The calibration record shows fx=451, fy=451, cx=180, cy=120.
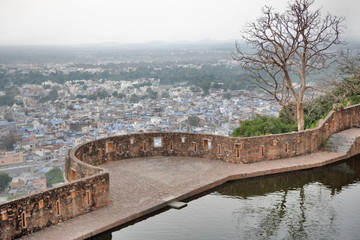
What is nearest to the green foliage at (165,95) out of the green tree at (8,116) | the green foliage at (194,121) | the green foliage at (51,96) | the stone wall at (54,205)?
the green foliage at (51,96)

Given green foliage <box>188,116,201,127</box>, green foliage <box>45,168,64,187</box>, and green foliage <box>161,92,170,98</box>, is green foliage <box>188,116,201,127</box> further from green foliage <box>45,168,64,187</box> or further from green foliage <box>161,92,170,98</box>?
green foliage <box>161,92,170,98</box>

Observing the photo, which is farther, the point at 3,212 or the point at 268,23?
the point at 268,23

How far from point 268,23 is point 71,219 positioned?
12.5 metres

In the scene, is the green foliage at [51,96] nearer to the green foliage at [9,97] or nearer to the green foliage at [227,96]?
the green foliage at [9,97]

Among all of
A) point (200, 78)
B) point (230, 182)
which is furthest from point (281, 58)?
point (200, 78)

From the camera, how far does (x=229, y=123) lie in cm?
3316

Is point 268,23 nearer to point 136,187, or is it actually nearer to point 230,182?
point 230,182

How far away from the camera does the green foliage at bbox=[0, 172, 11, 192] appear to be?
20.8 m

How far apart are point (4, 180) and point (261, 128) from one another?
12.5 meters

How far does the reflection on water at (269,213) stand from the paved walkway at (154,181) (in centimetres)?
30

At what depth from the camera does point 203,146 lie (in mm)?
17188

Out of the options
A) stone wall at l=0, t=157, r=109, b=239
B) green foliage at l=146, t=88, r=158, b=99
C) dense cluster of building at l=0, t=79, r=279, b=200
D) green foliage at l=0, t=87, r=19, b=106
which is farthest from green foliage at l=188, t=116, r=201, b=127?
stone wall at l=0, t=157, r=109, b=239

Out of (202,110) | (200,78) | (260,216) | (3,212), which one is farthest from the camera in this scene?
(200,78)

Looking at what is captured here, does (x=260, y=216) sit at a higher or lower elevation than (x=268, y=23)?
lower
